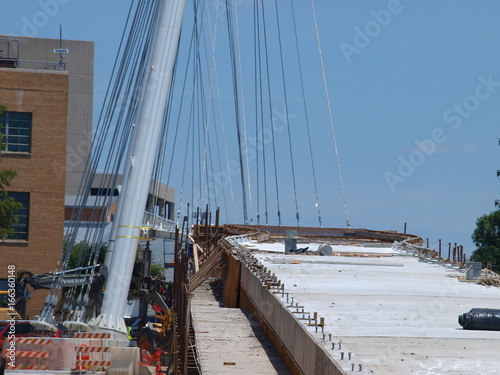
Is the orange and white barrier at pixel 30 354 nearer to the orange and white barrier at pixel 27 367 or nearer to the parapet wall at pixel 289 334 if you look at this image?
the orange and white barrier at pixel 27 367

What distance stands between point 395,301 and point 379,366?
6.02m

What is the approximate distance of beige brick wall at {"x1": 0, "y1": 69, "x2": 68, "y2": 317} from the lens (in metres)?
58.1

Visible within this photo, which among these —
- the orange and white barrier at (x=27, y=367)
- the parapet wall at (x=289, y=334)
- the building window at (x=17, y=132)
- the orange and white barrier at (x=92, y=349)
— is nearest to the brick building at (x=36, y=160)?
the building window at (x=17, y=132)

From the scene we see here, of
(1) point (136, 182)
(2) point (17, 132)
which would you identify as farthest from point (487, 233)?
(1) point (136, 182)

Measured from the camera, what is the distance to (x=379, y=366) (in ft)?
38.3

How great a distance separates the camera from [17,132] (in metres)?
59.1

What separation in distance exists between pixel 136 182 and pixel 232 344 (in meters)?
3.39

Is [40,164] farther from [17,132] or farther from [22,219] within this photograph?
[22,219]

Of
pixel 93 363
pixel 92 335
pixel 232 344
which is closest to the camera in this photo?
pixel 232 344

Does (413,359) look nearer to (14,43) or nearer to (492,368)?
(492,368)

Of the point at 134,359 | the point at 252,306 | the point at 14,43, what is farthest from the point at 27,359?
the point at 14,43

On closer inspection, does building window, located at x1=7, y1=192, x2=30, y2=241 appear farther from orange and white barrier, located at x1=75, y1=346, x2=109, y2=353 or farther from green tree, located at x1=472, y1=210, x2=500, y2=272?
orange and white barrier, located at x1=75, y1=346, x2=109, y2=353

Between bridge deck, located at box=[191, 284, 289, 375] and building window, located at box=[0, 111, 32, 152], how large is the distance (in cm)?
4043

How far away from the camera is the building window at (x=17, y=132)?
58634 mm
